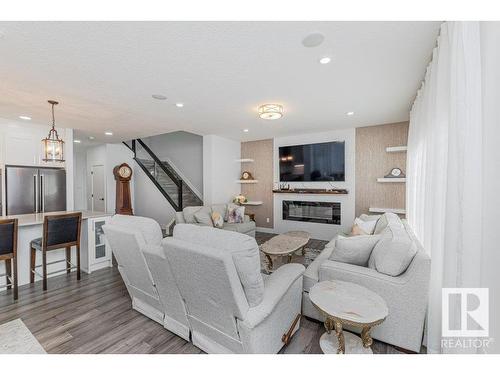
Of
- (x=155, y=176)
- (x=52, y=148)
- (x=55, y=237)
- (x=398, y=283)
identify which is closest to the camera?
(x=398, y=283)

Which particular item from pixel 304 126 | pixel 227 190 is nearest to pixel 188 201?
pixel 227 190

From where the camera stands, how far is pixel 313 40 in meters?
1.77

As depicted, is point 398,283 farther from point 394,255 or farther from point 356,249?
point 356,249

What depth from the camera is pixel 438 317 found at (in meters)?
1.62

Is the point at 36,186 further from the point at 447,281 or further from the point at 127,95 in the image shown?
the point at 447,281

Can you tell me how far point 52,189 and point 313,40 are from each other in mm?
4997

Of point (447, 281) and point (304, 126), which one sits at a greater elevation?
point (304, 126)

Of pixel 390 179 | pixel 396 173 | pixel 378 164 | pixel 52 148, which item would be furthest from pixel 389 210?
pixel 52 148

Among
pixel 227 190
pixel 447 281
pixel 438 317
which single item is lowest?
pixel 438 317

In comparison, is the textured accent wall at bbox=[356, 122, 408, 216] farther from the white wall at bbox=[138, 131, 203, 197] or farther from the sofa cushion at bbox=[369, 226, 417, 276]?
the white wall at bbox=[138, 131, 203, 197]

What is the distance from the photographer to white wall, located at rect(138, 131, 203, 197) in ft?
21.7

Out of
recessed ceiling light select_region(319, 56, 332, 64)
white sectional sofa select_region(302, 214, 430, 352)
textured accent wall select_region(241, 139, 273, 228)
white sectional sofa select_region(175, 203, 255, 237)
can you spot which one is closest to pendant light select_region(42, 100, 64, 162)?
white sectional sofa select_region(175, 203, 255, 237)

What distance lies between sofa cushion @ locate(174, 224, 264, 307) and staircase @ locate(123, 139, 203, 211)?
498 cm

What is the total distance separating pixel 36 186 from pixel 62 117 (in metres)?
1.36
